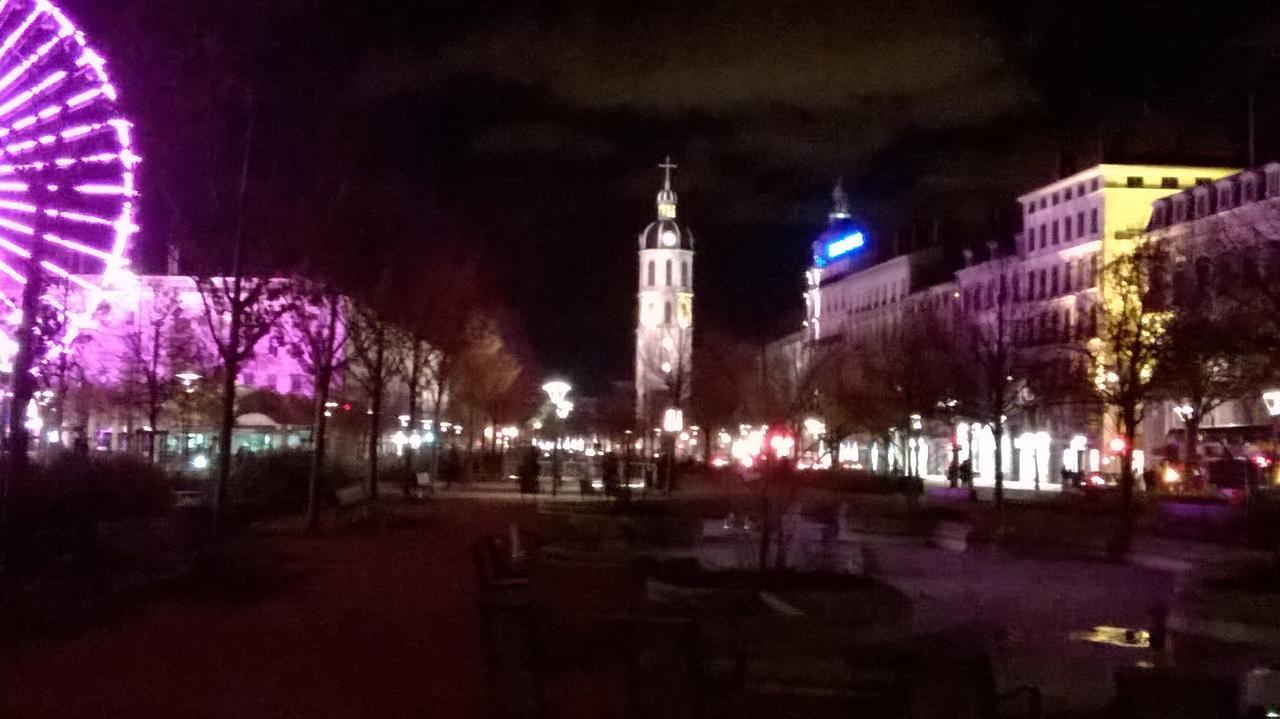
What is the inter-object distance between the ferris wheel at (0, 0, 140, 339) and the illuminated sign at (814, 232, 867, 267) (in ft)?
332

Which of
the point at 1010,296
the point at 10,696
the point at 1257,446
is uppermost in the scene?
the point at 1010,296

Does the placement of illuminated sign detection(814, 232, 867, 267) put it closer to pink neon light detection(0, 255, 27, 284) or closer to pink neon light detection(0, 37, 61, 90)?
pink neon light detection(0, 255, 27, 284)

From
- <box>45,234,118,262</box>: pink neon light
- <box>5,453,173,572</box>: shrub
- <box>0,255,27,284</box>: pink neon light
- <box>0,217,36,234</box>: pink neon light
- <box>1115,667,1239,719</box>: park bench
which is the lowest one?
<box>1115,667,1239,719</box>: park bench

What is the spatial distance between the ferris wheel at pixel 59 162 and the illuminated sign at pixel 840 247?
101 m

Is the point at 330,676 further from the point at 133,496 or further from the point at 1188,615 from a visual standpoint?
the point at 133,496

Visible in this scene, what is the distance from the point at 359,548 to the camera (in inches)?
1121

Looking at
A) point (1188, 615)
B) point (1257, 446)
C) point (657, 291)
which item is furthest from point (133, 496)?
point (657, 291)

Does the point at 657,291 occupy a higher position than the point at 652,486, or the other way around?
the point at 657,291

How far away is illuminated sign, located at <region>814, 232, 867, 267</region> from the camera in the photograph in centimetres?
13450

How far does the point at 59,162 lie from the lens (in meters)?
21.6

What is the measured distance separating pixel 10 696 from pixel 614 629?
5042 millimetres

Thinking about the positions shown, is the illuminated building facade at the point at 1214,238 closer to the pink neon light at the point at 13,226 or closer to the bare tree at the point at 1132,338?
the bare tree at the point at 1132,338

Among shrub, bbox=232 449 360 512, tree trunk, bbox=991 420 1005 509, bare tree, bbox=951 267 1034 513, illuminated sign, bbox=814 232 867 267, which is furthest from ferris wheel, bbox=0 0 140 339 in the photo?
illuminated sign, bbox=814 232 867 267

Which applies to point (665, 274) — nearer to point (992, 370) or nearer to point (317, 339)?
point (992, 370)
